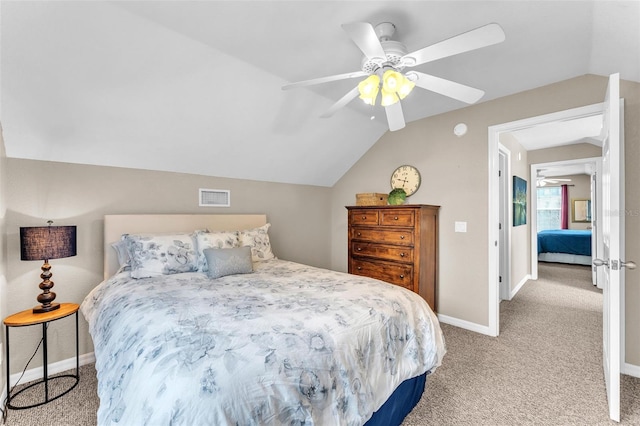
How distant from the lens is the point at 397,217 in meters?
3.15

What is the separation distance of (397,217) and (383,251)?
0.45 m

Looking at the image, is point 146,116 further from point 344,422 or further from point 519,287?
point 519,287

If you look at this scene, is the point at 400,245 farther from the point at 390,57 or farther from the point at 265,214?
the point at 390,57

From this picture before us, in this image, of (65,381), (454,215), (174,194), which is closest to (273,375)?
(65,381)

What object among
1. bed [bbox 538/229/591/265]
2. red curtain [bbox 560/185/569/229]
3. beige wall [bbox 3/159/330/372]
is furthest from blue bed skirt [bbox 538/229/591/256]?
beige wall [bbox 3/159/330/372]

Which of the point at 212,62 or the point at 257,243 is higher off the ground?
the point at 212,62

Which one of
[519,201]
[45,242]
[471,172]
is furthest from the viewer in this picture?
[519,201]

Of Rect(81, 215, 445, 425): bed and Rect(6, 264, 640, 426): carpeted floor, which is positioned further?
Rect(6, 264, 640, 426): carpeted floor

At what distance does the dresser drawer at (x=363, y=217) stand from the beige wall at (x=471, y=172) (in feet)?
1.90

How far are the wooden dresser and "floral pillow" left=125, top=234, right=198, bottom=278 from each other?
1.96 m

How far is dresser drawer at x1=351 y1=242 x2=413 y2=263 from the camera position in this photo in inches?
121

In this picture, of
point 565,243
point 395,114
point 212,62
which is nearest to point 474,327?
point 395,114

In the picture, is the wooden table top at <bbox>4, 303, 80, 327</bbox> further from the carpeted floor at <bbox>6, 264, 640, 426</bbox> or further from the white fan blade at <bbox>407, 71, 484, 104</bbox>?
the white fan blade at <bbox>407, 71, 484, 104</bbox>

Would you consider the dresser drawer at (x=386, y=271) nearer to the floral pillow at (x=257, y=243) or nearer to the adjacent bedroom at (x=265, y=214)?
the adjacent bedroom at (x=265, y=214)
